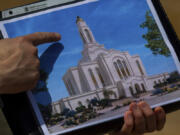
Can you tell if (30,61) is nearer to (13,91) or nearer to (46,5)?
(13,91)

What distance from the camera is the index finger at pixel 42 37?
698 mm

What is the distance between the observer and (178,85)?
29.6 inches

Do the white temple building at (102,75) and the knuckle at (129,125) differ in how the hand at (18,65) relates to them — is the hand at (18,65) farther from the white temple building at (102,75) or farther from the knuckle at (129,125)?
the knuckle at (129,125)

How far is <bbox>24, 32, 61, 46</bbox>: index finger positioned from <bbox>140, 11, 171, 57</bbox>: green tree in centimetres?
31

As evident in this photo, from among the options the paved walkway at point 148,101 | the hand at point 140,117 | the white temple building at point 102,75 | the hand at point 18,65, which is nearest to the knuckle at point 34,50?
the hand at point 18,65

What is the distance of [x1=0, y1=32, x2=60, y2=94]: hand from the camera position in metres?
0.65

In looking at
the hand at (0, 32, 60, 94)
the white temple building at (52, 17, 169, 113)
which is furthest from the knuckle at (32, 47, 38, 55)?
the white temple building at (52, 17, 169, 113)

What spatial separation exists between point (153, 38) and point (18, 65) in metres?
0.46

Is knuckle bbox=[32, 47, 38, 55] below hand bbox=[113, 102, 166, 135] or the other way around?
the other way around

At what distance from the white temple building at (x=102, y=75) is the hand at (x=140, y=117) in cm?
5

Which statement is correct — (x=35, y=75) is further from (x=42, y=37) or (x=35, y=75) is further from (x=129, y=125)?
(x=129, y=125)

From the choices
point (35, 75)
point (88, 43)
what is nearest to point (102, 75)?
point (88, 43)

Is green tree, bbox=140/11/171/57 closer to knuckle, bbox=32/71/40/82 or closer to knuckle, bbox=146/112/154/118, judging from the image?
knuckle, bbox=146/112/154/118

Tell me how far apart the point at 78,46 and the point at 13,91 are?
26 cm
